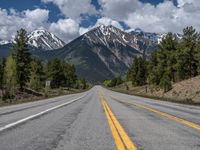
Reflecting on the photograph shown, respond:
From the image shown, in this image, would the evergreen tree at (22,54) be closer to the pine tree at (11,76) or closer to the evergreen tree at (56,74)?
the pine tree at (11,76)

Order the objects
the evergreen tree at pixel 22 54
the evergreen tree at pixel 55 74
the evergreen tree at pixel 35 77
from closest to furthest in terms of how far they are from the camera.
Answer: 1. the evergreen tree at pixel 22 54
2. the evergreen tree at pixel 35 77
3. the evergreen tree at pixel 55 74

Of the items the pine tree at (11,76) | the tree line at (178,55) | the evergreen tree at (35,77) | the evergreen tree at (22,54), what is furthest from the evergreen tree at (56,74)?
the tree line at (178,55)

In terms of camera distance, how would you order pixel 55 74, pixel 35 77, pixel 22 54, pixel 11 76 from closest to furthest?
pixel 22 54 < pixel 11 76 < pixel 35 77 < pixel 55 74

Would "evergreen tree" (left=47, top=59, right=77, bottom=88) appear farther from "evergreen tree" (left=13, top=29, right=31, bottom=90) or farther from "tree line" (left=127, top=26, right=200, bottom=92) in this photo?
"tree line" (left=127, top=26, right=200, bottom=92)

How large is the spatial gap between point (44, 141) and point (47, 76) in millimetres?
109241

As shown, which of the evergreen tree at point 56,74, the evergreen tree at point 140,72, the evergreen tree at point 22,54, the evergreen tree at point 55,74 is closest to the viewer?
the evergreen tree at point 22,54

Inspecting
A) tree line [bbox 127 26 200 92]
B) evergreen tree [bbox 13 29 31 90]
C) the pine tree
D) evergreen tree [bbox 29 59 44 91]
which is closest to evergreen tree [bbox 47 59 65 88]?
evergreen tree [bbox 29 59 44 91]

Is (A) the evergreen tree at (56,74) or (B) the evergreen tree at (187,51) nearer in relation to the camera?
(B) the evergreen tree at (187,51)

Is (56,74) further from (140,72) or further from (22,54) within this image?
(22,54)

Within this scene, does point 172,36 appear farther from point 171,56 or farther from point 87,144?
point 87,144

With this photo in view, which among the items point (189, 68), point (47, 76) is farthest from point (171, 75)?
point (47, 76)

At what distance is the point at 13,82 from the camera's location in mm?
75250

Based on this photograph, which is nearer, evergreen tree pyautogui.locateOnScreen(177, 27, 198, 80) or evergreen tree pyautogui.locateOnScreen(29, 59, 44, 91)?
evergreen tree pyautogui.locateOnScreen(177, 27, 198, 80)

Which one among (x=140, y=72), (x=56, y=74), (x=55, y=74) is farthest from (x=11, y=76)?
(x=140, y=72)
